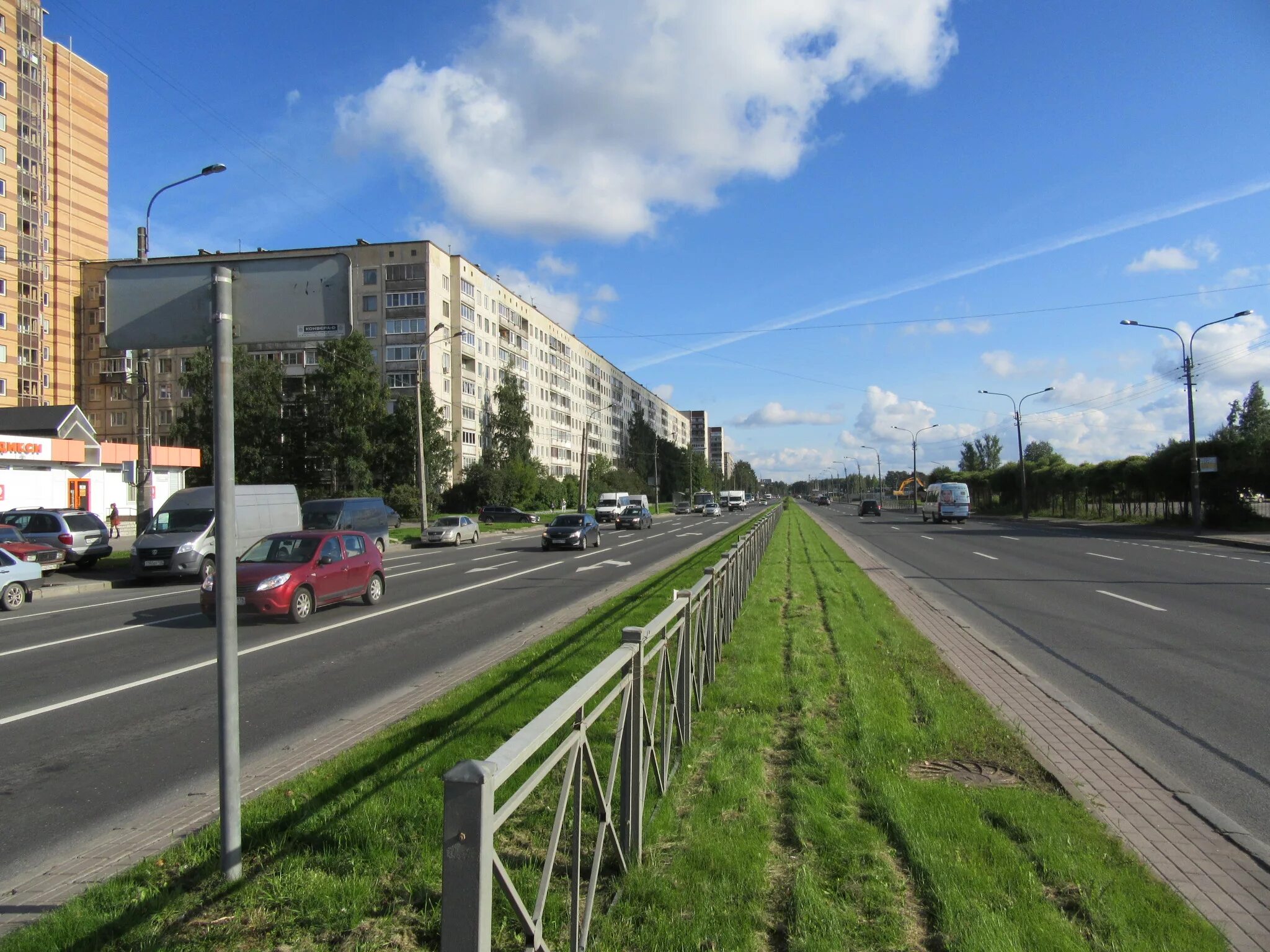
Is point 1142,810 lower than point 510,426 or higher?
lower

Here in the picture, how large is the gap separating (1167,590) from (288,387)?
237ft

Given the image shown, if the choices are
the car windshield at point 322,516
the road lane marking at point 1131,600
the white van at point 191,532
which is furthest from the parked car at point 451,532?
the road lane marking at point 1131,600

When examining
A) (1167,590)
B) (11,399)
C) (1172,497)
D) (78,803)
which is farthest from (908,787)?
(11,399)

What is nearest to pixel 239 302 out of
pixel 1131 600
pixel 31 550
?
pixel 1131 600

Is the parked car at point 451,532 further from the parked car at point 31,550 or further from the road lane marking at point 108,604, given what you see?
the road lane marking at point 108,604

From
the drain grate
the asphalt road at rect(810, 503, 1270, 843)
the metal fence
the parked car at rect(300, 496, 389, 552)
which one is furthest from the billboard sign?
the parked car at rect(300, 496, 389, 552)

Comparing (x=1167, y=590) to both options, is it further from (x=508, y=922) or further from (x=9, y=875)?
(x=9, y=875)

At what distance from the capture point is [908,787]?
4.81 m

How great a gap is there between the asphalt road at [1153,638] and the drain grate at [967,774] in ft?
3.81

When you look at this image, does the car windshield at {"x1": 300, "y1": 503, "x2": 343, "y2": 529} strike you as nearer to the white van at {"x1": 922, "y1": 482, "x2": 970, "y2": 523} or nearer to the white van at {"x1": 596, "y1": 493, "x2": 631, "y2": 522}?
the white van at {"x1": 596, "y1": 493, "x2": 631, "y2": 522}

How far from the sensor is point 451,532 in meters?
37.2

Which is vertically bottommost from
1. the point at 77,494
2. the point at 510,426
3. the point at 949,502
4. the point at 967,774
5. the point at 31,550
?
the point at 967,774

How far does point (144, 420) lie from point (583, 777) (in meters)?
22.6

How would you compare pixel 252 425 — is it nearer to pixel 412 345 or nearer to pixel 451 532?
pixel 412 345
